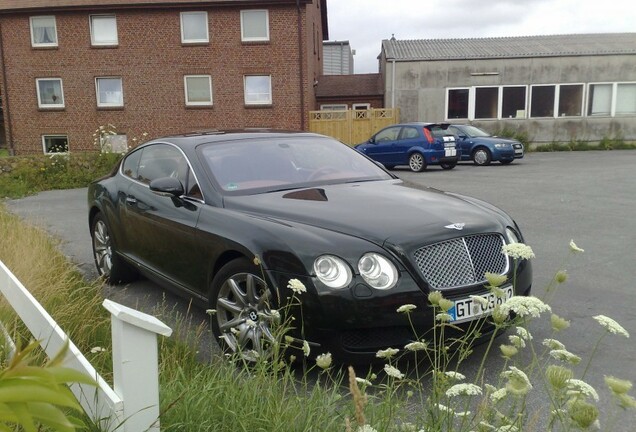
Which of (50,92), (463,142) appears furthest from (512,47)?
(50,92)

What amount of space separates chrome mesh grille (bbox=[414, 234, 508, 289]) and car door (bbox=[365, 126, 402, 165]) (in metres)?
15.1

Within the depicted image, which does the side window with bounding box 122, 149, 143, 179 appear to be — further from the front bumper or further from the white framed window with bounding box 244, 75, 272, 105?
the white framed window with bounding box 244, 75, 272, 105

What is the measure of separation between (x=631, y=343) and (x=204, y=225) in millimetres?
3136

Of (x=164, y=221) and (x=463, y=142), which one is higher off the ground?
(x=164, y=221)

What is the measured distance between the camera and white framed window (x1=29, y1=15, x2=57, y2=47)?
2655 centimetres

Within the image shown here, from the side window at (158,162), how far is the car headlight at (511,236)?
259 centimetres

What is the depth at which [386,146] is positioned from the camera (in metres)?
18.8

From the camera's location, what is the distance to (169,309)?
190 inches

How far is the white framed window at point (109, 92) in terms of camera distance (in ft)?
88.1

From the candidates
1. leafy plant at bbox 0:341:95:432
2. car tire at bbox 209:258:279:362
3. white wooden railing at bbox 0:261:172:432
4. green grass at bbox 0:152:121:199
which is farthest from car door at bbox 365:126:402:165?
leafy plant at bbox 0:341:95:432

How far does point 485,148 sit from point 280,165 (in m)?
16.1

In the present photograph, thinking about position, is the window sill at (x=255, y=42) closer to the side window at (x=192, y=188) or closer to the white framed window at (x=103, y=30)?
the white framed window at (x=103, y=30)

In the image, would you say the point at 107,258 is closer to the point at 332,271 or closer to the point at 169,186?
the point at 169,186

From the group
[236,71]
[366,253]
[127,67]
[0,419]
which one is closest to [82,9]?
[127,67]
